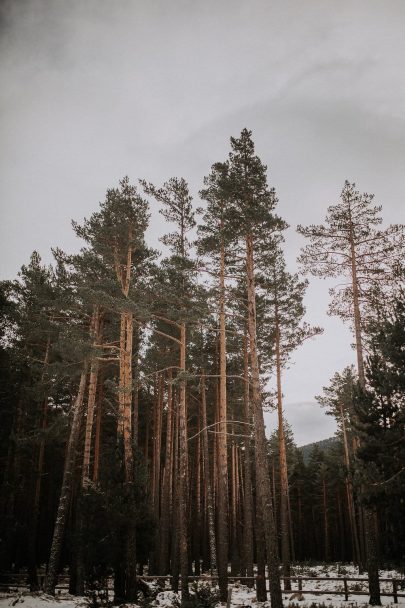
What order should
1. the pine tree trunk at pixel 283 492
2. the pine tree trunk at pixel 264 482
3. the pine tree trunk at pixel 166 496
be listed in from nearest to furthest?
the pine tree trunk at pixel 264 482 < the pine tree trunk at pixel 283 492 < the pine tree trunk at pixel 166 496

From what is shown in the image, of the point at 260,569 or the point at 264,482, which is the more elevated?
the point at 264,482

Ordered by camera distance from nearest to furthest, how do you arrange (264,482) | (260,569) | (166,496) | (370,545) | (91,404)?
(264,482)
(370,545)
(260,569)
(91,404)
(166,496)

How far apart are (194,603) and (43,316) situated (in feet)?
43.4

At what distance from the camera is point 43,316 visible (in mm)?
17078

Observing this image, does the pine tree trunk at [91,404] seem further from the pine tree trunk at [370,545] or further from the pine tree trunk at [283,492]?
the pine tree trunk at [370,545]

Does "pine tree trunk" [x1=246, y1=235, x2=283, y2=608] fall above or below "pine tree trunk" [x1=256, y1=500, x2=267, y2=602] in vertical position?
above

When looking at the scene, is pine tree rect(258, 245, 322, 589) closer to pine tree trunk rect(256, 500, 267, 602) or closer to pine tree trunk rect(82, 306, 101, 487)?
pine tree trunk rect(256, 500, 267, 602)

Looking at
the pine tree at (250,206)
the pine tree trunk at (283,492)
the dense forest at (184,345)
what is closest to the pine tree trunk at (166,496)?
the dense forest at (184,345)

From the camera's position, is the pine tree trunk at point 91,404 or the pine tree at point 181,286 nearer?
the pine tree at point 181,286

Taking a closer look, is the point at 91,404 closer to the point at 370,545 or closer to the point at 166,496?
the point at 166,496

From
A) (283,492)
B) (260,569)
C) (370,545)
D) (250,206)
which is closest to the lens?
(370,545)

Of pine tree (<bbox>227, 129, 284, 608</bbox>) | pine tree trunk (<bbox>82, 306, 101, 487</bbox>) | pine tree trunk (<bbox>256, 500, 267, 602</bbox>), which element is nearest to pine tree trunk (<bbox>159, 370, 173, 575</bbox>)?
pine tree trunk (<bbox>82, 306, 101, 487</bbox>)

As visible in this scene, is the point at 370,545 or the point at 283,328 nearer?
the point at 370,545

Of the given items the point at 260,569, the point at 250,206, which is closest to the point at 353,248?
the point at 250,206
